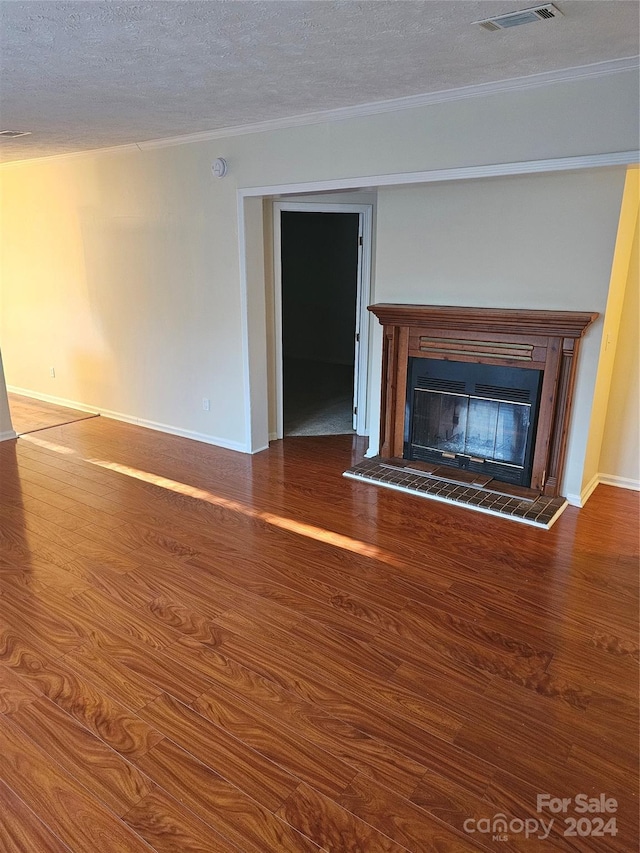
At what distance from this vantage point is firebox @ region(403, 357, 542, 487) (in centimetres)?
391

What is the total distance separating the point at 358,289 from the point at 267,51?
8.68 feet

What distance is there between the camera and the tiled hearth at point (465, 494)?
3.66 metres

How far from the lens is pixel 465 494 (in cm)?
394

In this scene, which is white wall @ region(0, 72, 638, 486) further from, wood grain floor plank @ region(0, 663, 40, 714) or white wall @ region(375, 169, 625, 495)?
wood grain floor plank @ region(0, 663, 40, 714)

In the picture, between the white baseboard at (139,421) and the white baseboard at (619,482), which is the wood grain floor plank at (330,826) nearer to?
the white baseboard at (619,482)

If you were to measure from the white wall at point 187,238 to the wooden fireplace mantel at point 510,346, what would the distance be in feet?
0.85

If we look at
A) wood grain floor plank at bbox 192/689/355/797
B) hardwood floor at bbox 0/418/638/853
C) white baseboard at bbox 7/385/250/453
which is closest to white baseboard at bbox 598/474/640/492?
hardwood floor at bbox 0/418/638/853

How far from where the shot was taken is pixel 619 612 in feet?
9.10

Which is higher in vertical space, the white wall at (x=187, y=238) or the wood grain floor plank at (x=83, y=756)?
the white wall at (x=187, y=238)

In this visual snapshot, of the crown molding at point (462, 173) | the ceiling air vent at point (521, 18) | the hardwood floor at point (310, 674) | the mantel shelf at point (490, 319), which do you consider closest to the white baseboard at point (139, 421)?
the hardwood floor at point (310, 674)

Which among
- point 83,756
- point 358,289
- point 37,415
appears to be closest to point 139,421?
point 37,415

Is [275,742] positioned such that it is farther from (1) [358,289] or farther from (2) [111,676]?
(1) [358,289]

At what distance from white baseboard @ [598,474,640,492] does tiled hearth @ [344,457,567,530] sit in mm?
638

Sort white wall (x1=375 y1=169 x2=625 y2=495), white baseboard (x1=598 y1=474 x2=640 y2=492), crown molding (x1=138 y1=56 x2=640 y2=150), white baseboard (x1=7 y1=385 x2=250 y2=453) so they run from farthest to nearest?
white baseboard (x1=7 y1=385 x2=250 y2=453), white baseboard (x1=598 y1=474 x2=640 y2=492), white wall (x1=375 y1=169 x2=625 y2=495), crown molding (x1=138 y1=56 x2=640 y2=150)
